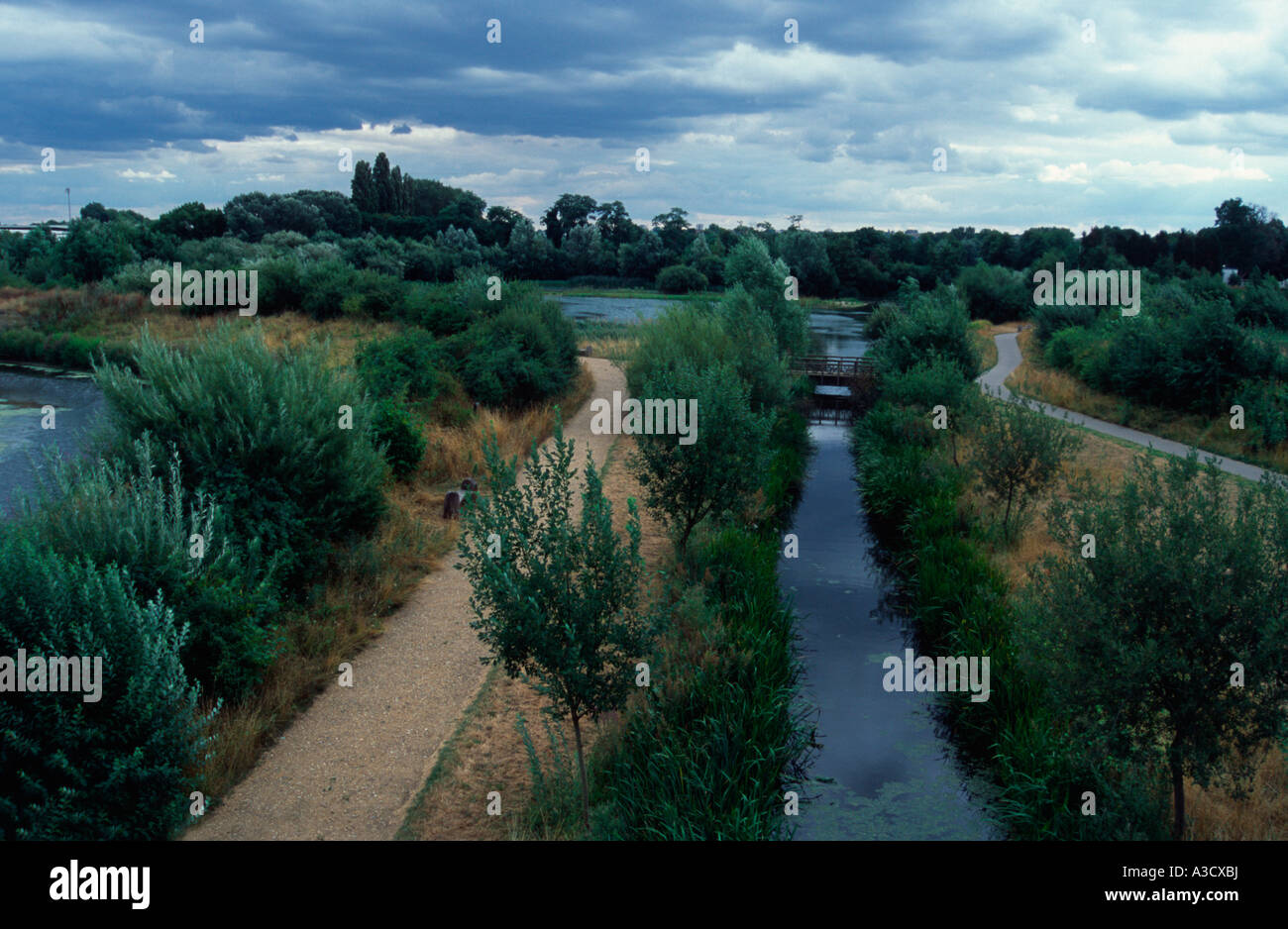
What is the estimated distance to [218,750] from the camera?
24.6ft

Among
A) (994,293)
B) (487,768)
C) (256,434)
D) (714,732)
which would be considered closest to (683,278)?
(994,293)

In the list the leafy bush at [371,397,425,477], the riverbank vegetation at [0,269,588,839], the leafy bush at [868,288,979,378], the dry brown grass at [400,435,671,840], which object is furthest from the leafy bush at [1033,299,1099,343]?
the dry brown grass at [400,435,671,840]

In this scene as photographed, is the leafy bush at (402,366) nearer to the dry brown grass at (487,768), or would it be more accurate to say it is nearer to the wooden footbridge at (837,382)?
the dry brown grass at (487,768)

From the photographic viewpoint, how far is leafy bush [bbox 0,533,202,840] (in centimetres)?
595

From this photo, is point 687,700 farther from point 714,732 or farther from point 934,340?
point 934,340

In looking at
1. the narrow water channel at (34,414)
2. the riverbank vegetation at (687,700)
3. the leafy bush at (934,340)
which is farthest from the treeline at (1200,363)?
the narrow water channel at (34,414)

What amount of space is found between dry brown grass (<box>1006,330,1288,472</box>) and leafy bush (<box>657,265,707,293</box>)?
161ft

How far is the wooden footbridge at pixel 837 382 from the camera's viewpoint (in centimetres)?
3656

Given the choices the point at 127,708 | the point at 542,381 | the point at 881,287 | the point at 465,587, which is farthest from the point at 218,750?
the point at 881,287

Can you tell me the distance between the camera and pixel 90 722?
20.8 ft

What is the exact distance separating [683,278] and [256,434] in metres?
77.3

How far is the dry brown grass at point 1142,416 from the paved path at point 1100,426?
0.39 metres

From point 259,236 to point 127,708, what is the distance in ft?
210

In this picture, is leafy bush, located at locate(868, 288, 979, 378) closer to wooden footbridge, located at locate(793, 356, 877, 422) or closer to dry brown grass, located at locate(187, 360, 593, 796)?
wooden footbridge, located at locate(793, 356, 877, 422)
